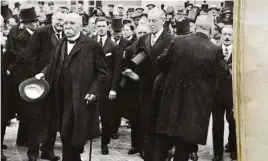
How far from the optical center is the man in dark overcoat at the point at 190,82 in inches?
199

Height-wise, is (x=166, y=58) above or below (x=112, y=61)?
above

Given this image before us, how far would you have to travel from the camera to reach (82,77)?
5352 mm

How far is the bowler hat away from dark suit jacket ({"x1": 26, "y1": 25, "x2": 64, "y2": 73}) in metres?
1.30

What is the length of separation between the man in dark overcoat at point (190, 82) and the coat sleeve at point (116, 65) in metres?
1.85

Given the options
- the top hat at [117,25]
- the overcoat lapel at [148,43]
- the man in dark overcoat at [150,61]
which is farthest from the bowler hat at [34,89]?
the top hat at [117,25]

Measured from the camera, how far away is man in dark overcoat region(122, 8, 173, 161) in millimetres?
6164

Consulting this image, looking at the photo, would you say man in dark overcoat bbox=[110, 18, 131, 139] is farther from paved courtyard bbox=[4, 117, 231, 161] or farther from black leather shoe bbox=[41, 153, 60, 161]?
black leather shoe bbox=[41, 153, 60, 161]

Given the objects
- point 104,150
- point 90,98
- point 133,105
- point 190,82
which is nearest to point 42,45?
point 90,98

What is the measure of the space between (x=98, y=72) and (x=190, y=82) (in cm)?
103

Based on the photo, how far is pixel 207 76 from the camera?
16.8 feet

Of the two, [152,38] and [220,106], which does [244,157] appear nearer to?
[152,38]

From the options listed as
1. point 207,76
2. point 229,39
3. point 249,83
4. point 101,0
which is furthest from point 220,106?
point 101,0

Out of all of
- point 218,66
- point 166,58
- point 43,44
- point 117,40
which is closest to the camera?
point 218,66

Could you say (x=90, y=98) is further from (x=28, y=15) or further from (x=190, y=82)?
(x=28, y=15)
